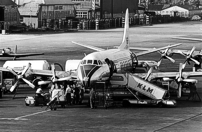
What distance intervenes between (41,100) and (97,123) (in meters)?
8.10

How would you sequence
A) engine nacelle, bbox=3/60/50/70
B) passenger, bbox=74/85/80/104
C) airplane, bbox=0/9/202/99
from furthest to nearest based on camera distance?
engine nacelle, bbox=3/60/50/70 → passenger, bbox=74/85/80/104 → airplane, bbox=0/9/202/99

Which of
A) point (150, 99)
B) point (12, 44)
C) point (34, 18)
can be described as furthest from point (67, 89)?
point (34, 18)

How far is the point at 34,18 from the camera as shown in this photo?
172500 millimetres

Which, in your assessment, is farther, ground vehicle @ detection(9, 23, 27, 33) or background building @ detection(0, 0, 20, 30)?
background building @ detection(0, 0, 20, 30)

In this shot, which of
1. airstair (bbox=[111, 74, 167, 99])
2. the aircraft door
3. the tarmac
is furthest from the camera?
the aircraft door

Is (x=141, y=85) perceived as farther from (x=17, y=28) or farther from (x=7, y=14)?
(x=7, y=14)

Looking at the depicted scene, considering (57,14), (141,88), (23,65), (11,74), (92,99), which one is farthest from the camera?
(57,14)

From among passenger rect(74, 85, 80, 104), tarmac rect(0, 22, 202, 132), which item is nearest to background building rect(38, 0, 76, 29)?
tarmac rect(0, 22, 202, 132)

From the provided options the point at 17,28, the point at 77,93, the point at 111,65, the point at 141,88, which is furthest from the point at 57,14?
the point at 141,88

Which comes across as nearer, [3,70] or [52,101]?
[52,101]

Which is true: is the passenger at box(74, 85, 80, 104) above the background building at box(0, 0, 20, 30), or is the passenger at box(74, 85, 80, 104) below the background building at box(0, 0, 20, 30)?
below

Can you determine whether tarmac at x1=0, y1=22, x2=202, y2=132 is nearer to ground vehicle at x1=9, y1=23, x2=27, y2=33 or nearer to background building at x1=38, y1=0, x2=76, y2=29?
ground vehicle at x1=9, y1=23, x2=27, y2=33

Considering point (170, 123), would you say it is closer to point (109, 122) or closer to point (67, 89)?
point (109, 122)

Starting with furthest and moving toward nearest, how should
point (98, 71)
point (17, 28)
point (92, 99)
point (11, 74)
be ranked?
point (17, 28) < point (11, 74) < point (98, 71) < point (92, 99)
